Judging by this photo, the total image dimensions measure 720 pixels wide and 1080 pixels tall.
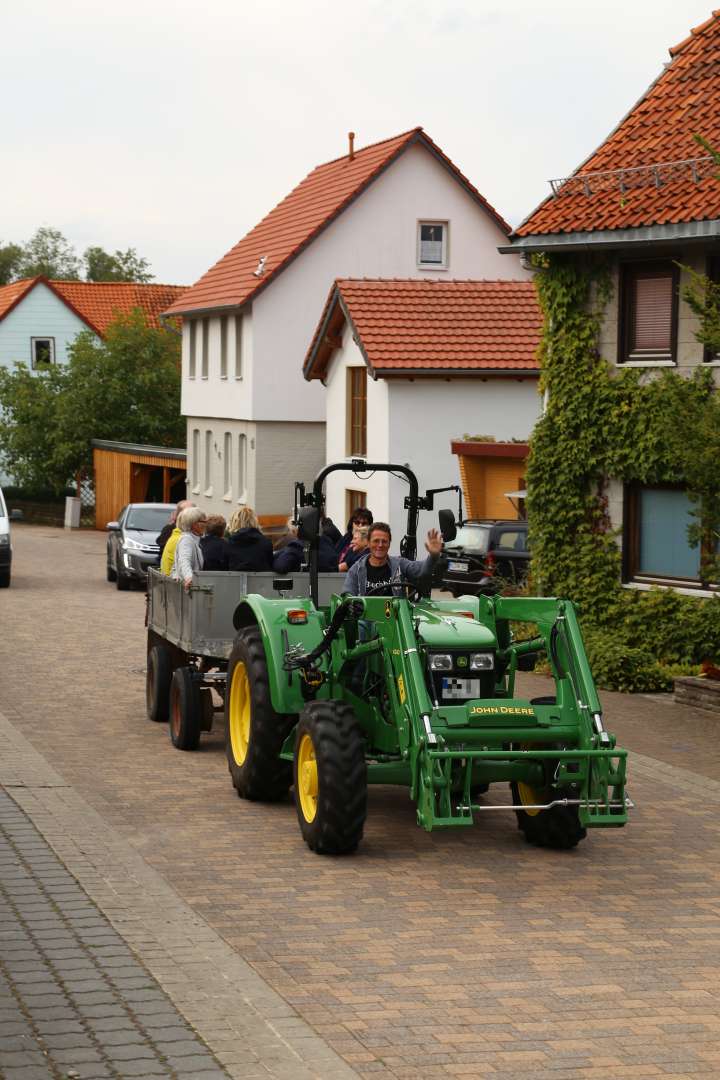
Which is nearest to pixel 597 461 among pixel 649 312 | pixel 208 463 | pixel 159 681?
pixel 649 312

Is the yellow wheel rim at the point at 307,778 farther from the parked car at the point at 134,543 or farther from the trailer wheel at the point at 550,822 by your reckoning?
the parked car at the point at 134,543

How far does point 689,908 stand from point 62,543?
40337mm

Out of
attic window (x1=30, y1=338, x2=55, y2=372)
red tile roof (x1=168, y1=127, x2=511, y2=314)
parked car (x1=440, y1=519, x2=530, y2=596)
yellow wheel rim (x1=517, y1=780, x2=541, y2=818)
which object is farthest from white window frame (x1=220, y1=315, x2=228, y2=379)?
yellow wheel rim (x1=517, y1=780, x2=541, y2=818)

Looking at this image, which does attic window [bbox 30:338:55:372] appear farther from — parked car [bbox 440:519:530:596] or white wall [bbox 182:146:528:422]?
parked car [bbox 440:519:530:596]

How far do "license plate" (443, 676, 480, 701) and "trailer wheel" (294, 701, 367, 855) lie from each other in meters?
0.59

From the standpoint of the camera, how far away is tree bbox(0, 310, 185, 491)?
56.2 m

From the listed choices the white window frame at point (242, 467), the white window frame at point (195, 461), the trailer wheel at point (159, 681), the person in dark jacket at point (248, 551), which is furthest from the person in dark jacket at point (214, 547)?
the white window frame at point (195, 461)

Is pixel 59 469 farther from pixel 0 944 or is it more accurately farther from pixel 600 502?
pixel 0 944

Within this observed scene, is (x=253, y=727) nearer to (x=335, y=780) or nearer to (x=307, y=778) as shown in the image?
(x=307, y=778)

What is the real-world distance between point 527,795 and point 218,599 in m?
3.76

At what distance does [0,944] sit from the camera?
25.9 ft

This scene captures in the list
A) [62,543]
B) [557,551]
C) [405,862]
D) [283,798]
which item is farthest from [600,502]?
[62,543]

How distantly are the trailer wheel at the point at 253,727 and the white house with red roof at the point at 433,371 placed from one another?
2259cm

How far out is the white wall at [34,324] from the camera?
73.6 meters
